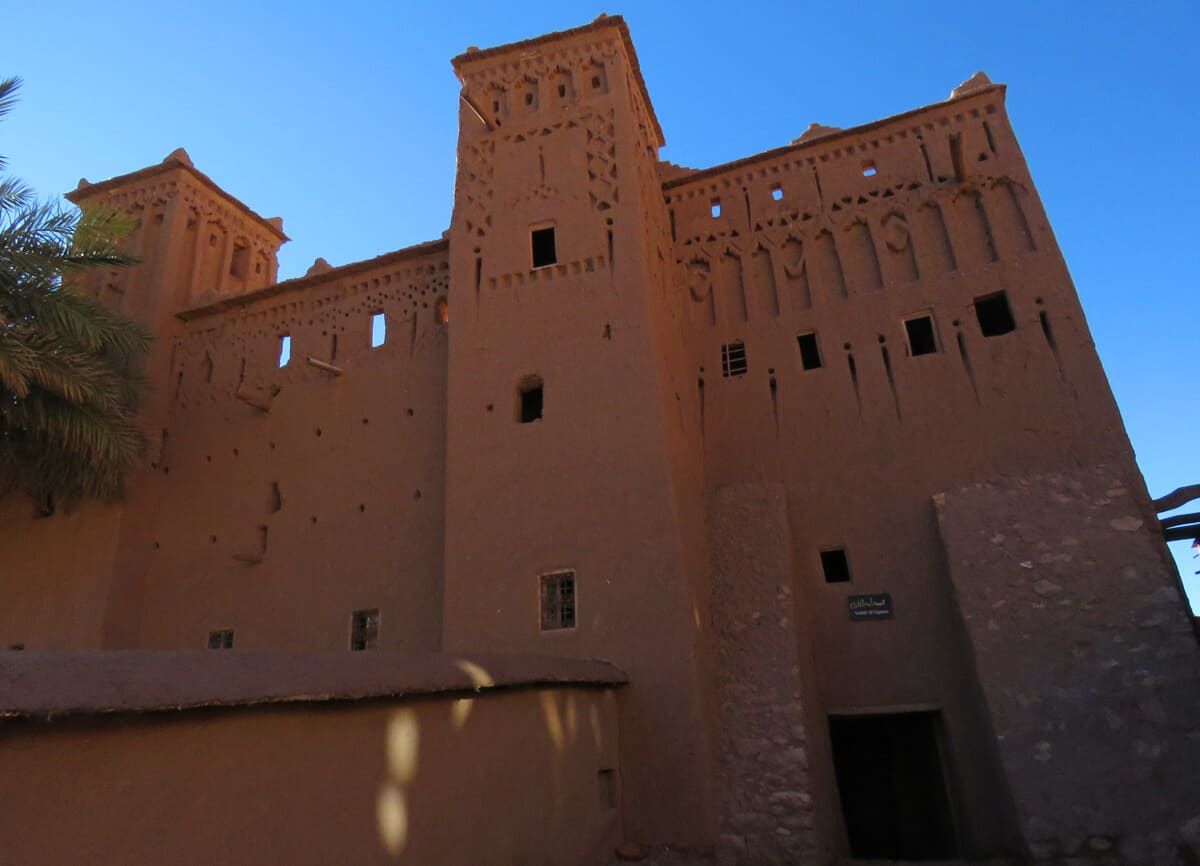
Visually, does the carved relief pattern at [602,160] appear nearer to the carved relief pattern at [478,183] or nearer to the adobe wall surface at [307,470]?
the carved relief pattern at [478,183]

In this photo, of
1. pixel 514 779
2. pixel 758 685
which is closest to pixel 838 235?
pixel 758 685

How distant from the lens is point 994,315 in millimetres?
11906

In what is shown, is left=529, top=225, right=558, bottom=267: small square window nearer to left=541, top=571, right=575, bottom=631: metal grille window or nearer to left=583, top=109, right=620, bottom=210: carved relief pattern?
left=583, top=109, right=620, bottom=210: carved relief pattern

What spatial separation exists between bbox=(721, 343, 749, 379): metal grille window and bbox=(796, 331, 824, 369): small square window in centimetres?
86

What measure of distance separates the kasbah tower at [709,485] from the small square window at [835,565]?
0.03m

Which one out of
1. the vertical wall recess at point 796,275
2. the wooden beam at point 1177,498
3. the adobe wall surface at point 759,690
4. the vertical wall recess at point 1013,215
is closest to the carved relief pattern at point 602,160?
the vertical wall recess at point 796,275

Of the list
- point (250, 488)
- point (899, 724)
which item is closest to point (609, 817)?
point (899, 724)

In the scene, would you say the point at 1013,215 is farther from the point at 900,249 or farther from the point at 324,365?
the point at 324,365

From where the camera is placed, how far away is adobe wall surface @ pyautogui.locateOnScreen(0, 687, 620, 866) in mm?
3605

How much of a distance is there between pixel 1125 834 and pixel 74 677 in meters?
8.73

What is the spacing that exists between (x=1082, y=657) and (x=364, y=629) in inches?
366

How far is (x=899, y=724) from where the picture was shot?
1323 centimetres

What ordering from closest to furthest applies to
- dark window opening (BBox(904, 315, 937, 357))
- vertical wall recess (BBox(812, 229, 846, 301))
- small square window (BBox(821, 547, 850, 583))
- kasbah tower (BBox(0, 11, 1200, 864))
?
kasbah tower (BBox(0, 11, 1200, 864)), small square window (BBox(821, 547, 850, 583)), dark window opening (BBox(904, 315, 937, 357)), vertical wall recess (BBox(812, 229, 846, 301))

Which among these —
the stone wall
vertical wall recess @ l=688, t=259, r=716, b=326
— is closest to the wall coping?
the stone wall
